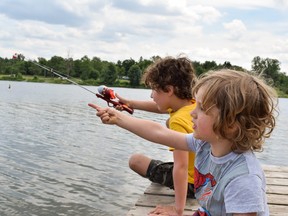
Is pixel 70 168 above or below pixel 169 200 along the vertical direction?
below

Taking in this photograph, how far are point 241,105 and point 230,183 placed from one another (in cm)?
39

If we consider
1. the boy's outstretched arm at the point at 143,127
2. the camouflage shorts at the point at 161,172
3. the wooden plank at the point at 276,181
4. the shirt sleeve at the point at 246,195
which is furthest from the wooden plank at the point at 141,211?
the wooden plank at the point at 276,181

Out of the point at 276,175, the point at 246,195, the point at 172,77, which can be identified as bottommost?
the point at 276,175

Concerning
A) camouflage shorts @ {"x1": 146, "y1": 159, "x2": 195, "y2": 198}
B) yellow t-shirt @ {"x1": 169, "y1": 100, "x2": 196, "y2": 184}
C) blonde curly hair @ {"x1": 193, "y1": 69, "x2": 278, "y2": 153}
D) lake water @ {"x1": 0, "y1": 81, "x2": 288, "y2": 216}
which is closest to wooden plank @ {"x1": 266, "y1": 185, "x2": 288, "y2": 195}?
camouflage shorts @ {"x1": 146, "y1": 159, "x2": 195, "y2": 198}

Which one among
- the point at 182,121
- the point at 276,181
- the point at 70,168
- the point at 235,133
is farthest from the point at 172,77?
the point at 70,168

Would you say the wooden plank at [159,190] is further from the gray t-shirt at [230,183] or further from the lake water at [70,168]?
the lake water at [70,168]

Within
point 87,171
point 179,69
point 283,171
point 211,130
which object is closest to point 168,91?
point 179,69

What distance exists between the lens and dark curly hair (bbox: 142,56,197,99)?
393cm

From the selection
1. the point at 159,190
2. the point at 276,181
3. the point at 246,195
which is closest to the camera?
the point at 246,195

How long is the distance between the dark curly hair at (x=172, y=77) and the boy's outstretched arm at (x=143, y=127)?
1284mm

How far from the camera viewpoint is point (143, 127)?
2.60m

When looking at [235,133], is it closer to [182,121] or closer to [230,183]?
[230,183]

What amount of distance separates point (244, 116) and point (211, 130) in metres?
0.18

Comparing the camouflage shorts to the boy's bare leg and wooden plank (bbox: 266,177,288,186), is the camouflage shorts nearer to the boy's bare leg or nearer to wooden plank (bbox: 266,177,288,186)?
the boy's bare leg
